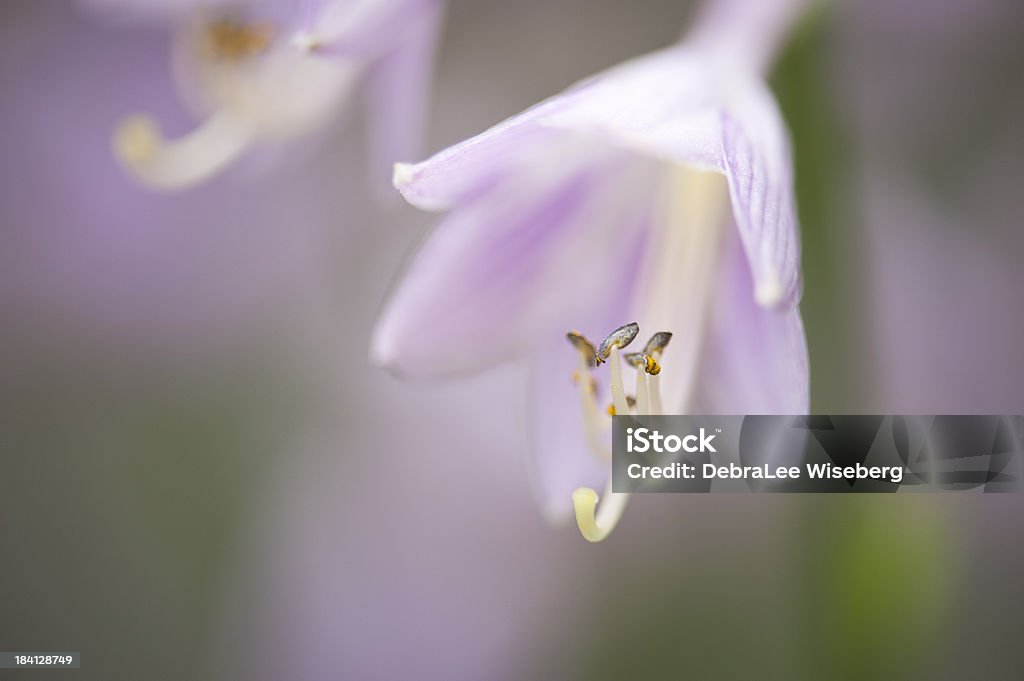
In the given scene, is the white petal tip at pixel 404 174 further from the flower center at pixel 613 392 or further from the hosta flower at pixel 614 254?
the flower center at pixel 613 392

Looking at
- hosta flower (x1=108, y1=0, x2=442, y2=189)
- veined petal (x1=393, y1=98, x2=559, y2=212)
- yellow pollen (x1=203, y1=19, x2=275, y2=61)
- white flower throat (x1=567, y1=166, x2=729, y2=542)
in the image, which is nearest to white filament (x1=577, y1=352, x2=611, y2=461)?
white flower throat (x1=567, y1=166, x2=729, y2=542)

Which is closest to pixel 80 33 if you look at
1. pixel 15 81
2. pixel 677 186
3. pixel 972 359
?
pixel 15 81

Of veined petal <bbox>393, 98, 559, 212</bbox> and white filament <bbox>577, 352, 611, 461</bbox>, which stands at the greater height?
veined petal <bbox>393, 98, 559, 212</bbox>

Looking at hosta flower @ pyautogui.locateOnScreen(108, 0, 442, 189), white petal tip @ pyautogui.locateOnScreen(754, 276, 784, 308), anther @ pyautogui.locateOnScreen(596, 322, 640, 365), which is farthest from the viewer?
hosta flower @ pyautogui.locateOnScreen(108, 0, 442, 189)

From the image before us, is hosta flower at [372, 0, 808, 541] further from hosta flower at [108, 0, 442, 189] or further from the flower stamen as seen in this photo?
hosta flower at [108, 0, 442, 189]

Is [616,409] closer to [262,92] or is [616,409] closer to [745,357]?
[745,357]

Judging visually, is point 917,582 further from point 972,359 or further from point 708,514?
point 708,514
